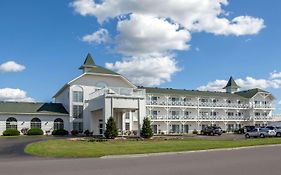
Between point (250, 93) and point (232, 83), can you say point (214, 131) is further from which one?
point (232, 83)

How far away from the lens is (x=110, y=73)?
5744cm

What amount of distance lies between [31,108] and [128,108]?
665 inches

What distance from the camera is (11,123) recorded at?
5138 cm

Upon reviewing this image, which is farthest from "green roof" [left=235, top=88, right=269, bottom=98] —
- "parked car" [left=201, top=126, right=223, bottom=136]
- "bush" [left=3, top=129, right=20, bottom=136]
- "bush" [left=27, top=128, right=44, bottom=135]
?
"bush" [left=3, top=129, right=20, bottom=136]

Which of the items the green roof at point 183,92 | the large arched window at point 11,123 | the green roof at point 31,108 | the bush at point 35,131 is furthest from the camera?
the green roof at point 183,92

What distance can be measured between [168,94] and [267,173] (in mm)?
59147

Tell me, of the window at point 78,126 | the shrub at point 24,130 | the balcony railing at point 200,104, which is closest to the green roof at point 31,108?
the window at point 78,126

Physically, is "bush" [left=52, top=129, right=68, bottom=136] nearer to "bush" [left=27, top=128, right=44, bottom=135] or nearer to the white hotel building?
"bush" [left=27, top=128, right=44, bottom=135]

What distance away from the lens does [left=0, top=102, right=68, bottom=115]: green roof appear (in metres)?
52.0

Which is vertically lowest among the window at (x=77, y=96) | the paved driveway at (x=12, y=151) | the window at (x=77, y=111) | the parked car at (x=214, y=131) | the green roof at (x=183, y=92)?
the parked car at (x=214, y=131)

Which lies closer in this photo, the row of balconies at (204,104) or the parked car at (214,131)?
the parked car at (214,131)

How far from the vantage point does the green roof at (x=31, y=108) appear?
5200 cm

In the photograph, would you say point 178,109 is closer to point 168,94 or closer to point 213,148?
point 168,94

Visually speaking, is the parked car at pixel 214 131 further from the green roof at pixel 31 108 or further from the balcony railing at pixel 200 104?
the green roof at pixel 31 108
